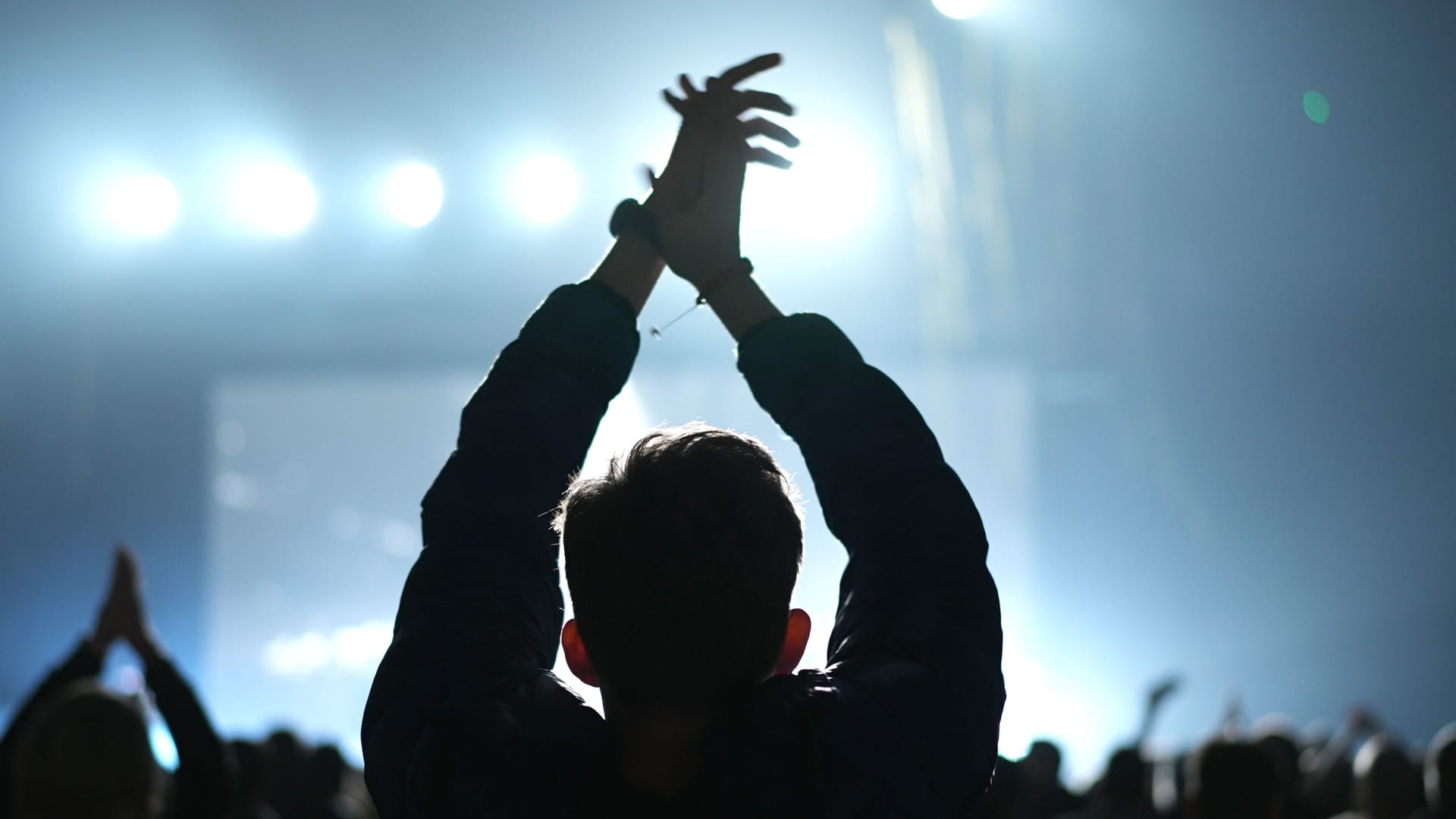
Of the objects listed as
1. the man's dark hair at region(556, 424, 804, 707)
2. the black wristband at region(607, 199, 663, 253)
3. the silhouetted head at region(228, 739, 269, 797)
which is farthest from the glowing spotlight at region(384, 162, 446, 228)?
the man's dark hair at region(556, 424, 804, 707)

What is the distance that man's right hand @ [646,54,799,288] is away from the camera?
780 mm

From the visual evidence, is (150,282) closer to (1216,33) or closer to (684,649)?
(1216,33)

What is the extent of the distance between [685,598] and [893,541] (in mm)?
132

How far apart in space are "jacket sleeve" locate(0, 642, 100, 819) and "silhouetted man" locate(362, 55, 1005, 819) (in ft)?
2.98

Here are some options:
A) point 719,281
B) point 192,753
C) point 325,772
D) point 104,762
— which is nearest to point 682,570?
point 719,281

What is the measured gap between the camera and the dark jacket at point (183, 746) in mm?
1312

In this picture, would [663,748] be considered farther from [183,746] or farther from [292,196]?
[292,196]

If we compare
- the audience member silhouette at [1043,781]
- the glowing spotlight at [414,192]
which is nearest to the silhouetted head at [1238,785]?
the audience member silhouette at [1043,781]

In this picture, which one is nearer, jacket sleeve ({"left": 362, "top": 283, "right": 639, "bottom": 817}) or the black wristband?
jacket sleeve ({"left": 362, "top": 283, "right": 639, "bottom": 817})

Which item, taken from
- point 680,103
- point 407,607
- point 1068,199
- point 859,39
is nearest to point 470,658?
point 407,607

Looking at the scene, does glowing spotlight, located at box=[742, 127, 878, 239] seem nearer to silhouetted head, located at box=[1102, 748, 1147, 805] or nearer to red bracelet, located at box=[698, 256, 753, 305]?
silhouetted head, located at box=[1102, 748, 1147, 805]

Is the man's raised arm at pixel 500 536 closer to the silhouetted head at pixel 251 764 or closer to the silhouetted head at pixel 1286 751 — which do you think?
the silhouetted head at pixel 251 764

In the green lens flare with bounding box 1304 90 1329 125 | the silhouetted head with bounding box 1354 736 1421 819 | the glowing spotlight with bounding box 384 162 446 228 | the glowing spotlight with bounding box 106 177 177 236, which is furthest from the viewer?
the glowing spotlight with bounding box 384 162 446 228

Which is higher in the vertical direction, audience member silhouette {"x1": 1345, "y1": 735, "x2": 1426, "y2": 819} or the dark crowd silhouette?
audience member silhouette {"x1": 1345, "y1": 735, "x2": 1426, "y2": 819}
